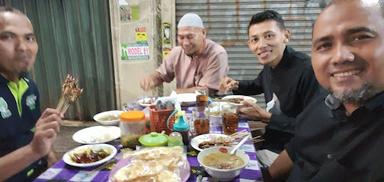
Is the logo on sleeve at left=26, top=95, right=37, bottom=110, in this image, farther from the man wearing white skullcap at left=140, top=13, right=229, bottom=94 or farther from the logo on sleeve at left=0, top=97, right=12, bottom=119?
the man wearing white skullcap at left=140, top=13, right=229, bottom=94

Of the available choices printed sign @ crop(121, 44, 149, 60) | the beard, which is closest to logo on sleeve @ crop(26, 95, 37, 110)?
the beard

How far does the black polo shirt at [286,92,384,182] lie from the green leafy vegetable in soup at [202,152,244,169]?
13.3 inches

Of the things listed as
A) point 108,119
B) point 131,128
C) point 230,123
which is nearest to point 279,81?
point 230,123

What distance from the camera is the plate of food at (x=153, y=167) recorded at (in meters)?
1.28

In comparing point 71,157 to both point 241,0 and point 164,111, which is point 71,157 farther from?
point 241,0

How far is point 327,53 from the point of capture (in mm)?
1283

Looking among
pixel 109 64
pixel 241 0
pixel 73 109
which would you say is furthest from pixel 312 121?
pixel 73 109

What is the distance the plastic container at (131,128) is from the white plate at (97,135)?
0.15m

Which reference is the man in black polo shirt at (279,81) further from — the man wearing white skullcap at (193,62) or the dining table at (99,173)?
the man wearing white skullcap at (193,62)

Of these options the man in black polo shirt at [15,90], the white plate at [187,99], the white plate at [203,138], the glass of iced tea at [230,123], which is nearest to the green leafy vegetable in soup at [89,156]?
the man in black polo shirt at [15,90]

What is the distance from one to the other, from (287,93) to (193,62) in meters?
1.37

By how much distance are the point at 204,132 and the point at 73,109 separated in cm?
292

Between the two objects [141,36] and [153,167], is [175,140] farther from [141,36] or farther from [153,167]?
[141,36]

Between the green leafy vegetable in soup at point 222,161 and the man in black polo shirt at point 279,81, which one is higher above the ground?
the man in black polo shirt at point 279,81
